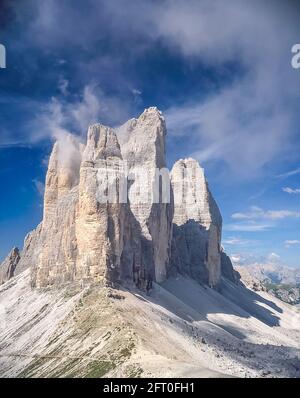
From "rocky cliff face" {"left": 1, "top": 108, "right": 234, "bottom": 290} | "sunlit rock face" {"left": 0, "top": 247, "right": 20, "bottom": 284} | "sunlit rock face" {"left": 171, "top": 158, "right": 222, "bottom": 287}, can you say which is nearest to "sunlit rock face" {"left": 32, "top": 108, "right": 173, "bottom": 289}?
"rocky cliff face" {"left": 1, "top": 108, "right": 234, "bottom": 290}

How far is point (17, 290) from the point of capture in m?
104

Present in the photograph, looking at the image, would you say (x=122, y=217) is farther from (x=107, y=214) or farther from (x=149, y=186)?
(x=149, y=186)

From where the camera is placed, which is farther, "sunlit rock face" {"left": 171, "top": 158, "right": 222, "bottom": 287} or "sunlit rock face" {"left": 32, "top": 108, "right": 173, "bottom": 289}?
"sunlit rock face" {"left": 171, "top": 158, "right": 222, "bottom": 287}

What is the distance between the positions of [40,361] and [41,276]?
115ft

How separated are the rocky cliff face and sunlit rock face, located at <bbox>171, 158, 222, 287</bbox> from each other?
344 millimetres

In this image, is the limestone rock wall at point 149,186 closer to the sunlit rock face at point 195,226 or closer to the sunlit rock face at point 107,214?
the sunlit rock face at point 107,214

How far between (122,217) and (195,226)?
7170 centimetres

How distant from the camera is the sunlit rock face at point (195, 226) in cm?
14700

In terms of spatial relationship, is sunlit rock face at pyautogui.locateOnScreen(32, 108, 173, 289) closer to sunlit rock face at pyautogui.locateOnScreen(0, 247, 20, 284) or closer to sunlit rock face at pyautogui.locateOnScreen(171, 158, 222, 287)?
sunlit rock face at pyautogui.locateOnScreen(171, 158, 222, 287)

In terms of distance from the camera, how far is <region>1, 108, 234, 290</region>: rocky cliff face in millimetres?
87375

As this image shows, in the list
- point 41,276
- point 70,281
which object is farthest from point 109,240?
point 41,276

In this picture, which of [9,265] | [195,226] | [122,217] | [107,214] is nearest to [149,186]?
[122,217]

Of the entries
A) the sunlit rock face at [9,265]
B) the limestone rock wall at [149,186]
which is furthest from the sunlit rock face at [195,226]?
the sunlit rock face at [9,265]

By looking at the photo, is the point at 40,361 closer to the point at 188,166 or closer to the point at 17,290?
the point at 17,290
